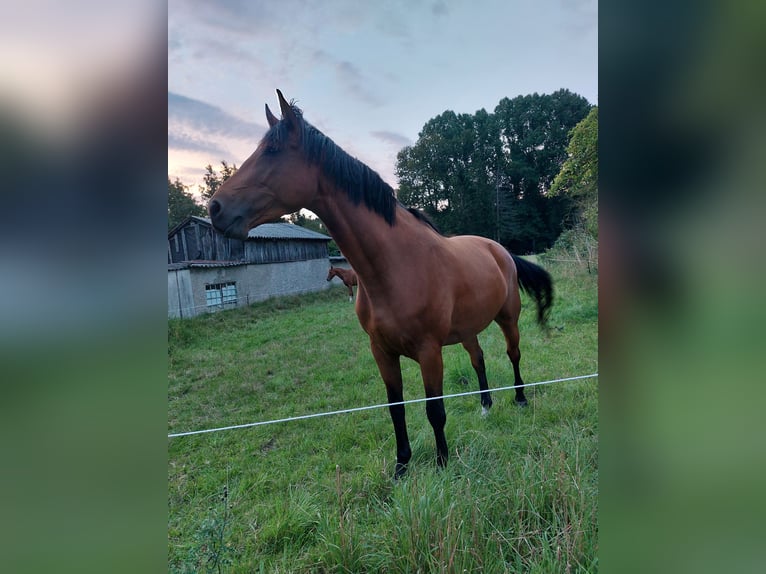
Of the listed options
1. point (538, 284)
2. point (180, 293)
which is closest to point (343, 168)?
point (180, 293)

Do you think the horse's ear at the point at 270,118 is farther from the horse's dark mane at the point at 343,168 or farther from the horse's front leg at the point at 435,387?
the horse's front leg at the point at 435,387

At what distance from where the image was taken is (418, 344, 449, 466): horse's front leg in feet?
5.71

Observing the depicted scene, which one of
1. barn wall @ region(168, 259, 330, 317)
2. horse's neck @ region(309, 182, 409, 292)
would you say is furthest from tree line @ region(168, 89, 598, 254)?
barn wall @ region(168, 259, 330, 317)

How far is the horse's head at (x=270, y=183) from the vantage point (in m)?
1.27

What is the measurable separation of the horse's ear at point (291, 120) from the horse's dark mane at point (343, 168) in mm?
15

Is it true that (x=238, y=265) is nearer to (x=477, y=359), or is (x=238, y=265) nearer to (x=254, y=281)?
(x=254, y=281)

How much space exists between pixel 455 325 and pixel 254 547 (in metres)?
1.43

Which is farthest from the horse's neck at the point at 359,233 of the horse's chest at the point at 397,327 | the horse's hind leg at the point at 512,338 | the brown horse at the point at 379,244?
the horse's hind leg at the point at 512,338

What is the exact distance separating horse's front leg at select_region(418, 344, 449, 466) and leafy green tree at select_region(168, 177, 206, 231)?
1243 millimetres

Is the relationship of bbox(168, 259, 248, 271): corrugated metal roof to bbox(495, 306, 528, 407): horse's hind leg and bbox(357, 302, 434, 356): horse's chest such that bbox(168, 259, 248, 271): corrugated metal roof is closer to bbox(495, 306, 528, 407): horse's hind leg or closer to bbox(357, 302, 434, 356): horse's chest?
bbox(357, 302, 434, 356): horse's chest
